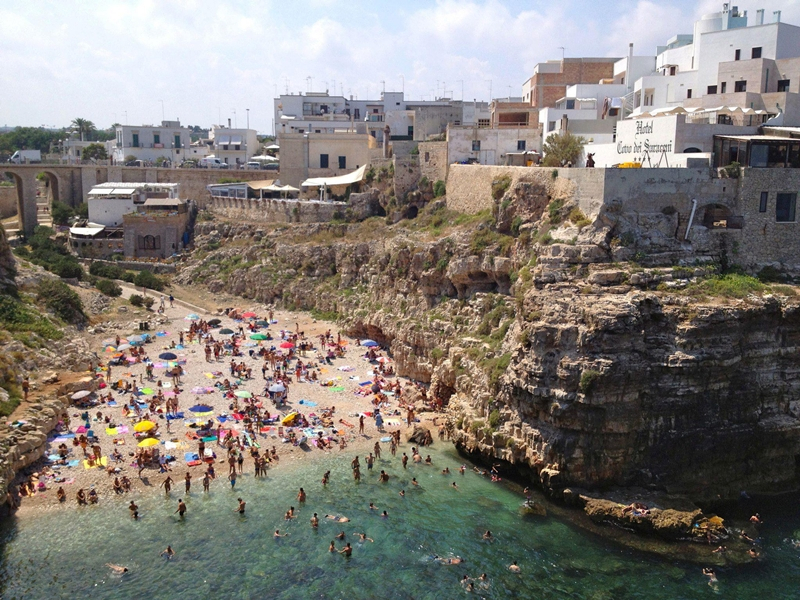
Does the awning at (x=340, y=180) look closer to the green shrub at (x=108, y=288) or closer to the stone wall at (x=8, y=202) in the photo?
the green shrub at (x=108, y=288)

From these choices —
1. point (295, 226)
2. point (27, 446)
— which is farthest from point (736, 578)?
point (295, 226)

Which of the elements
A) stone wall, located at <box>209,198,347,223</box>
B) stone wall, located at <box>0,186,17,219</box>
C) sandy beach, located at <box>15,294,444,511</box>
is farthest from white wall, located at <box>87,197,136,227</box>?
sandy beach, located at <box>15,294,444,511</box>

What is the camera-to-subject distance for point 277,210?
176 feet

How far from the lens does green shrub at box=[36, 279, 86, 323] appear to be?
40062 millimetres

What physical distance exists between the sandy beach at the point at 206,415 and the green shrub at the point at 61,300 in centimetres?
222

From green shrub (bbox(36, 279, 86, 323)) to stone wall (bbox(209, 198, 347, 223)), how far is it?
15795 millimetres

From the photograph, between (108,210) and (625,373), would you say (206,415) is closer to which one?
(625,373)

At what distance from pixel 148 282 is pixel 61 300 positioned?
363 inches

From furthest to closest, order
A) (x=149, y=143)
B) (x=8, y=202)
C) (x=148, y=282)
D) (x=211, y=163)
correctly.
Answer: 1. (x=149, y=143)
2. (x=211, y=163)
3. (x=8, y=202)
4. (x=148, y=282)

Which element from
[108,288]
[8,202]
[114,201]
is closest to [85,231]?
[114,201]

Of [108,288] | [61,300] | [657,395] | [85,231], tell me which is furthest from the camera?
[85,231]

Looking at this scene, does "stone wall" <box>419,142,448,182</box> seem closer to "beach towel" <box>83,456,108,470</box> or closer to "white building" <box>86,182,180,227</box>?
"white building" <box>86,182,180,227</box>

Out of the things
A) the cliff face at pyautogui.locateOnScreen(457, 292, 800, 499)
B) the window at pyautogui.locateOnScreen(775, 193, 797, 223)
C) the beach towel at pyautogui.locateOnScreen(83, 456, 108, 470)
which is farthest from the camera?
the window at pyautogui.locateOnScreen(775, 193, 797, 223)

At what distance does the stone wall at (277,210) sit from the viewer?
5141 cm
